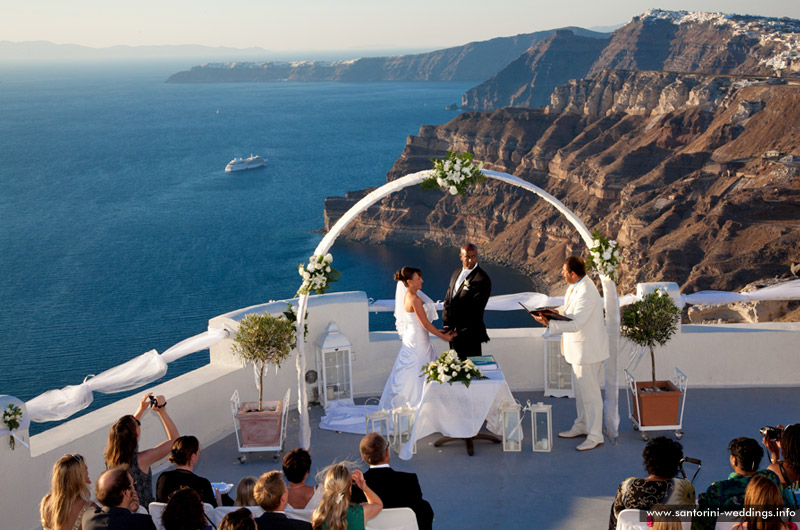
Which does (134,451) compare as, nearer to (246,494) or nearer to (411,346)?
(246,494)

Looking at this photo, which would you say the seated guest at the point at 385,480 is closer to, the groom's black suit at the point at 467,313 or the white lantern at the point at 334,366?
the groom's black suit at the point at 467,313

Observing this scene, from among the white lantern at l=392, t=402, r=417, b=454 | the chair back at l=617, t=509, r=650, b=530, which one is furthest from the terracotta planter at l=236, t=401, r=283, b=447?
the chair back at l=617, t=509, r=650, b=530

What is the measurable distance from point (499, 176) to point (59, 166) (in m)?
127

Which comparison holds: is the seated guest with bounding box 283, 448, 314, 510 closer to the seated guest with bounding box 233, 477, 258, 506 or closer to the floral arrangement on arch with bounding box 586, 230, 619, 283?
the seated guest with bounding box 233, 477, 258, 506

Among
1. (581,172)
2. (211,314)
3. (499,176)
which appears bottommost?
(211,314)

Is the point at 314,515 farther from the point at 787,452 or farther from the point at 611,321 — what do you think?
the point at 611,321

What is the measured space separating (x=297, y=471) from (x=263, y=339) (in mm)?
2799

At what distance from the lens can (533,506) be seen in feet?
19.7

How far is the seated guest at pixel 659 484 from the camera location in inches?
168

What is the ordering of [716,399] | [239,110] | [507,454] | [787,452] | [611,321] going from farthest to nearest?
[239,110]
[716,399]
[611,321]
[507,454]
[787,452]

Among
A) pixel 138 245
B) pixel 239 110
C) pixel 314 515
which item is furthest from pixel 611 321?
pixel 239 110

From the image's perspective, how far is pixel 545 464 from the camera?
669cm

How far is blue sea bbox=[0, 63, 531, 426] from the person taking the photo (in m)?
60.5

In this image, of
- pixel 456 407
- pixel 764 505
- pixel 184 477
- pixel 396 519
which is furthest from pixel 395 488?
pixel 456 407
